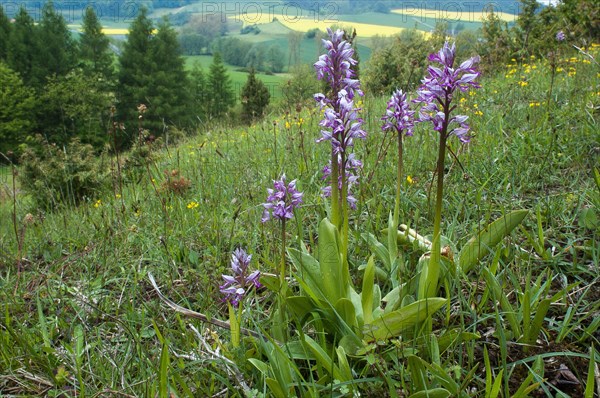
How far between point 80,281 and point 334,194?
1.83m

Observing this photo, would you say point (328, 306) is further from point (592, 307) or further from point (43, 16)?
point (43, 16)

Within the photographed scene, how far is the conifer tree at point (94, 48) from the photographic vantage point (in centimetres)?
5250

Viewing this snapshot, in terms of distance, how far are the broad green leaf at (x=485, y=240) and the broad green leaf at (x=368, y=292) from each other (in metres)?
0.53

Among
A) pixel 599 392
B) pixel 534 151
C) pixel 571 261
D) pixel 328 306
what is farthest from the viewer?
pixel 534 151

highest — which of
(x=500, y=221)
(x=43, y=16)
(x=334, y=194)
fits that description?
(x=43, y=16)

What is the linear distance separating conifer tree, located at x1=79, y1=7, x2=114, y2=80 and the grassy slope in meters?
54.7

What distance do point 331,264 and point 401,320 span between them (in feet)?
1.12

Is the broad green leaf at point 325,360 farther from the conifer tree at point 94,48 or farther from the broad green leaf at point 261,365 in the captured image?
the conifer tree at point 94,48

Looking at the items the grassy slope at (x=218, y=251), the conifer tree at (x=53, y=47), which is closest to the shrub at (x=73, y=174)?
the grassy slope at (x=218, y=251)

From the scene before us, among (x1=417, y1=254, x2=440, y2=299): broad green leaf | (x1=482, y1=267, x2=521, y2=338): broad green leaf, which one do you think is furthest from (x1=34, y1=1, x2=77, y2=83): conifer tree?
(x1=482, y1=267, x2=521, y2=338): broad green leaf

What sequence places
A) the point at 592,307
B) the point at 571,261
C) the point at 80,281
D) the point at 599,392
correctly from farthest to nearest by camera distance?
the point at 80,281
the point at 571,261
the point at 592,307
the point at 599,392

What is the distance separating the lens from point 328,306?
1770 mm

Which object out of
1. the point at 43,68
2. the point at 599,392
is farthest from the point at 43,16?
the point at 599,392

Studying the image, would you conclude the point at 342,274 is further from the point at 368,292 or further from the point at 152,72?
the point at 152,72
